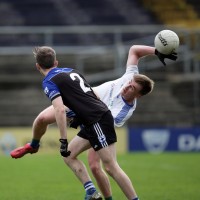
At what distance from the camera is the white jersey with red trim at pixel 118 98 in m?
9.34

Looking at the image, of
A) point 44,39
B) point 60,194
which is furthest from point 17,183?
point 44,39

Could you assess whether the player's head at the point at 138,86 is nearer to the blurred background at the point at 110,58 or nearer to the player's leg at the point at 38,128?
the player's leg at the point at 38,128

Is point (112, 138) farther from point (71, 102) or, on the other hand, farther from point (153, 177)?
point (153, 177)

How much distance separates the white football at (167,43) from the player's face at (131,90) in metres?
0.51

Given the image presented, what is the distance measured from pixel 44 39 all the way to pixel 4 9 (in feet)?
13.6

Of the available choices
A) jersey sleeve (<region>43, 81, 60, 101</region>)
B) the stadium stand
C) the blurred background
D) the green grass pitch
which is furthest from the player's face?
the stadium stand

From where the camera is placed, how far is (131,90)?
9141 millimetres

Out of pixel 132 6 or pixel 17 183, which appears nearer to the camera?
pixel 17 183

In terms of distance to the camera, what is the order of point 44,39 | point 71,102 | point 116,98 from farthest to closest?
point 44,39, point 116,98, point 71,102

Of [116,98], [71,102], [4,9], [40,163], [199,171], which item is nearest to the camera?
[71,102]

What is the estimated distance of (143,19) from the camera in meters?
29.4

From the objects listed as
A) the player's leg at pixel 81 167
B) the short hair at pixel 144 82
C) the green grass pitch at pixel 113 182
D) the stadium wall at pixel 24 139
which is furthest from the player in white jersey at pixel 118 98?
the stadium wall at pixel 24 139

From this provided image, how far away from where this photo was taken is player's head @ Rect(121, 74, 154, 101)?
8984 millimetres

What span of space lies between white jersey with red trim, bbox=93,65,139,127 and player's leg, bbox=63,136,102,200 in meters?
0.59
